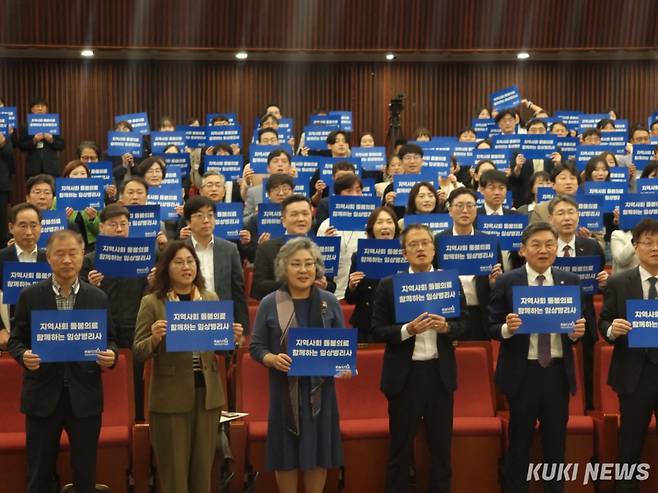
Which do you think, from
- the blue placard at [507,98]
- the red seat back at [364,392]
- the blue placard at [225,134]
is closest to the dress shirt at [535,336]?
the red seat back at [364,392]

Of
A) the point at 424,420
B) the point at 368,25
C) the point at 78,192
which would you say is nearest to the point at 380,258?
the point at 424,420

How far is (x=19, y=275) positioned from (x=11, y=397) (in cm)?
68

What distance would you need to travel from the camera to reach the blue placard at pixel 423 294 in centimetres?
516

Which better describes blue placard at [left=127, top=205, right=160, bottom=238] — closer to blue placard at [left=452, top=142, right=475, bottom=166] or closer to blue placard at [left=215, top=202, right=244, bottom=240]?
blue placard at [left=215, top=202, right=244, bottom=240]

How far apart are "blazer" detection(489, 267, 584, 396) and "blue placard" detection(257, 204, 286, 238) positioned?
6.30ft

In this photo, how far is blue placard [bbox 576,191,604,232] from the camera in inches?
280

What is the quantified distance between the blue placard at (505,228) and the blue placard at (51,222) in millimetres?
2555

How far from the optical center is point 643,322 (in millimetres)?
5223

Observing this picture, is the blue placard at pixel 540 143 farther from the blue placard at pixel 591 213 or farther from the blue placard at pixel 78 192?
the blue placard at pixel 78 192

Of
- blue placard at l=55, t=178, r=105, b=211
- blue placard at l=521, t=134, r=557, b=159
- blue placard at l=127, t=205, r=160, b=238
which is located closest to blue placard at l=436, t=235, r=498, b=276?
blue placard at l=127, t=205, r=160, b=238

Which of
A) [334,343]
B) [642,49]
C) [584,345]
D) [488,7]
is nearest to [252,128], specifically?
[488,7]

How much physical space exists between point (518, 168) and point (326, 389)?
4.77m

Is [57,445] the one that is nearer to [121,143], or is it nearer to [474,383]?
[474,383]

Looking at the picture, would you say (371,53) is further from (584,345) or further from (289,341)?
(289,341)
